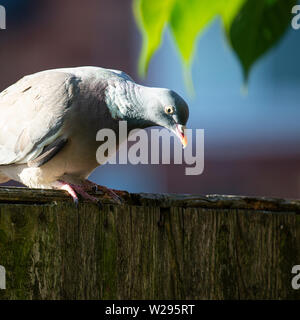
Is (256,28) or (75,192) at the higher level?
(256,28)

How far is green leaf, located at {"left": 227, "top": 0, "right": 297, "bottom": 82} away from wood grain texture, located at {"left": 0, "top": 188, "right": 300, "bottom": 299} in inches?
40.3

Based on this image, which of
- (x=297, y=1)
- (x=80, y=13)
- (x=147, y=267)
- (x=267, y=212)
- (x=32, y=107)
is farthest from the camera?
(x=80, y=13)

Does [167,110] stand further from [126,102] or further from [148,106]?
[126,102]

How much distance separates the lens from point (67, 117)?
350 centimetres

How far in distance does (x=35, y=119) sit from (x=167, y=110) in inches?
28.8

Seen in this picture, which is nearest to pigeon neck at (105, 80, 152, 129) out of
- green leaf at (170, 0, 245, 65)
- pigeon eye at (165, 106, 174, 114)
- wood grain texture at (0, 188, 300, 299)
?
pigeon eye at (165, 106, 174, 114)

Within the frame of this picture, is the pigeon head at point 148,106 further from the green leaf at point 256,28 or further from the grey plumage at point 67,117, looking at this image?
the green leaf at point 256,28

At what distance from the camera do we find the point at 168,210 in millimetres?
2660

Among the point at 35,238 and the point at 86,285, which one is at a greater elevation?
the point at 35,238

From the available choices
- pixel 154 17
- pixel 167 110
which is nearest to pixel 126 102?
pixel 167 110
